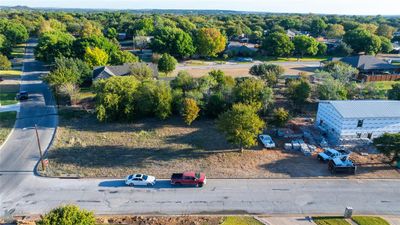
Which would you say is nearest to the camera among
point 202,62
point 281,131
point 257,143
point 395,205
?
point 395,205

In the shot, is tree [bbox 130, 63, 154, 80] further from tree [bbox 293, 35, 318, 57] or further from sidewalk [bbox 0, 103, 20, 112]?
tree [bbox 293, 35, 318, 57]

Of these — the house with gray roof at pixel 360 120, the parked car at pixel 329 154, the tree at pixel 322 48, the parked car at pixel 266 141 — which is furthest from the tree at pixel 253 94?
the tree at pixel 322 48

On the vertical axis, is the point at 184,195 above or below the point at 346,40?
below

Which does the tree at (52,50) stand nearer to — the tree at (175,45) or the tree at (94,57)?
the tree at (94,57)

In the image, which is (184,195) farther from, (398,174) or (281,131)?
(398,174)

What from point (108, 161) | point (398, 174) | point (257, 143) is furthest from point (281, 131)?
point (108, 161)

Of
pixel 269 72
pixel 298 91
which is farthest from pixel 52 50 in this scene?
pixel 298 91
